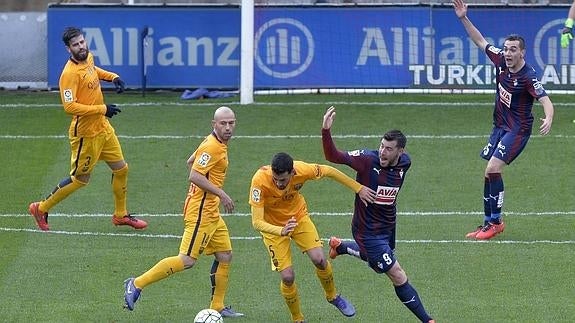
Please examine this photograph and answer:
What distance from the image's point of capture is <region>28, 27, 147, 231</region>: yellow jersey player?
51.0 ft

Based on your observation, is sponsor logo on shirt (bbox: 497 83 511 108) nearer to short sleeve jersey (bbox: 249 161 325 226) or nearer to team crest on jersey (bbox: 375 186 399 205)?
team crest on jersey (bbox: 375 186 399 205)

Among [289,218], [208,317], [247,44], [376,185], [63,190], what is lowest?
[208,317]

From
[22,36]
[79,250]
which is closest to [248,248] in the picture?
[79,250]

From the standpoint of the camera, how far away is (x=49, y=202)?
628 inches

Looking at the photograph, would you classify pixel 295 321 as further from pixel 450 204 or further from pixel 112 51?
pixel 112 51

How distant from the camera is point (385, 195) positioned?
12.3 m

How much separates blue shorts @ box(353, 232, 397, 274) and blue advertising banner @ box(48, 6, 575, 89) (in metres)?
11.8

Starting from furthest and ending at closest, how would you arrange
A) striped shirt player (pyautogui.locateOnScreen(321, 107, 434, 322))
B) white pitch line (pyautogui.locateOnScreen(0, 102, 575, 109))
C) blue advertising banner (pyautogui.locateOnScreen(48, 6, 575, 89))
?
blue advertising banner (pyautogui.locateOnScreen(48, 6, 575, 89)) < white pitch line (pyautogui.locateOnScreen(0, 102, 575, 109)) < striped shirt player (pyautogui.locateOnScreen(321, 107, 434, 322))

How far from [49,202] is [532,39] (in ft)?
36.7

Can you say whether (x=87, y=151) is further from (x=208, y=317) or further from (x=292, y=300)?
(x=208, y=317)

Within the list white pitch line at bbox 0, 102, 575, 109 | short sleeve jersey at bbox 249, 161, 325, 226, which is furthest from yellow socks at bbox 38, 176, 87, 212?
white pitch line at bbox 0, 102, 575, 109

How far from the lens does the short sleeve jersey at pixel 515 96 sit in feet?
51.3

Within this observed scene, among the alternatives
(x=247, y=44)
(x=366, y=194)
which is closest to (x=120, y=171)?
(x=366, y=194)

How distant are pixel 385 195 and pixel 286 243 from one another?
1035mm
